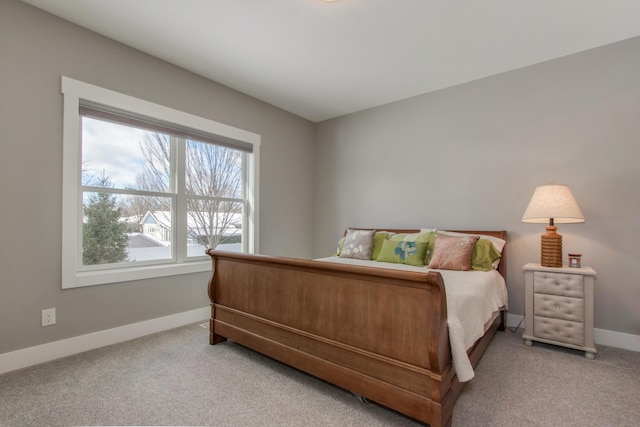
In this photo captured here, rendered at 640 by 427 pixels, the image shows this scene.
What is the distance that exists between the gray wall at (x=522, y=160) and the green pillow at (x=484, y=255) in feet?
1.24

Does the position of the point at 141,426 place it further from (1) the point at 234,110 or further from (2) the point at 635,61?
(2) the point at 635,61

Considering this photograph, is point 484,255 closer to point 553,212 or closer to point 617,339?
point 553,212

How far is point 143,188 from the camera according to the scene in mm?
2896

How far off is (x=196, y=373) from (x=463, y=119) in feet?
11.5

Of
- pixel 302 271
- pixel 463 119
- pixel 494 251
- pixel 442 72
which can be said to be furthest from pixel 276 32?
pixel 494 251

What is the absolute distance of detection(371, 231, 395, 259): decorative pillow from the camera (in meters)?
3.39

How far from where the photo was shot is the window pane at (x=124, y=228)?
2575 millimetres

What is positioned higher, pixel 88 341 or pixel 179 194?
pixel 179 194

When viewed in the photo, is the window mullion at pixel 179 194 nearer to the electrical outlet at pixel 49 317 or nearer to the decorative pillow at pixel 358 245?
the electrical outlet at pixel 49 317

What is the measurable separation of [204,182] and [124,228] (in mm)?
939

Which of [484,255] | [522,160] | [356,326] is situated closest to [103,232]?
[356,326]

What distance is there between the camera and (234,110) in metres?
3.58

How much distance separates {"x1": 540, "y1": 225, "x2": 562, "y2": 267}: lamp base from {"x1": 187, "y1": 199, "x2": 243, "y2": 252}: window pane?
3.15 metres

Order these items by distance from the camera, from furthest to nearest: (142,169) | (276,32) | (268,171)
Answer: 1. (268,171)
2. (142,169)
3. (276,32)
